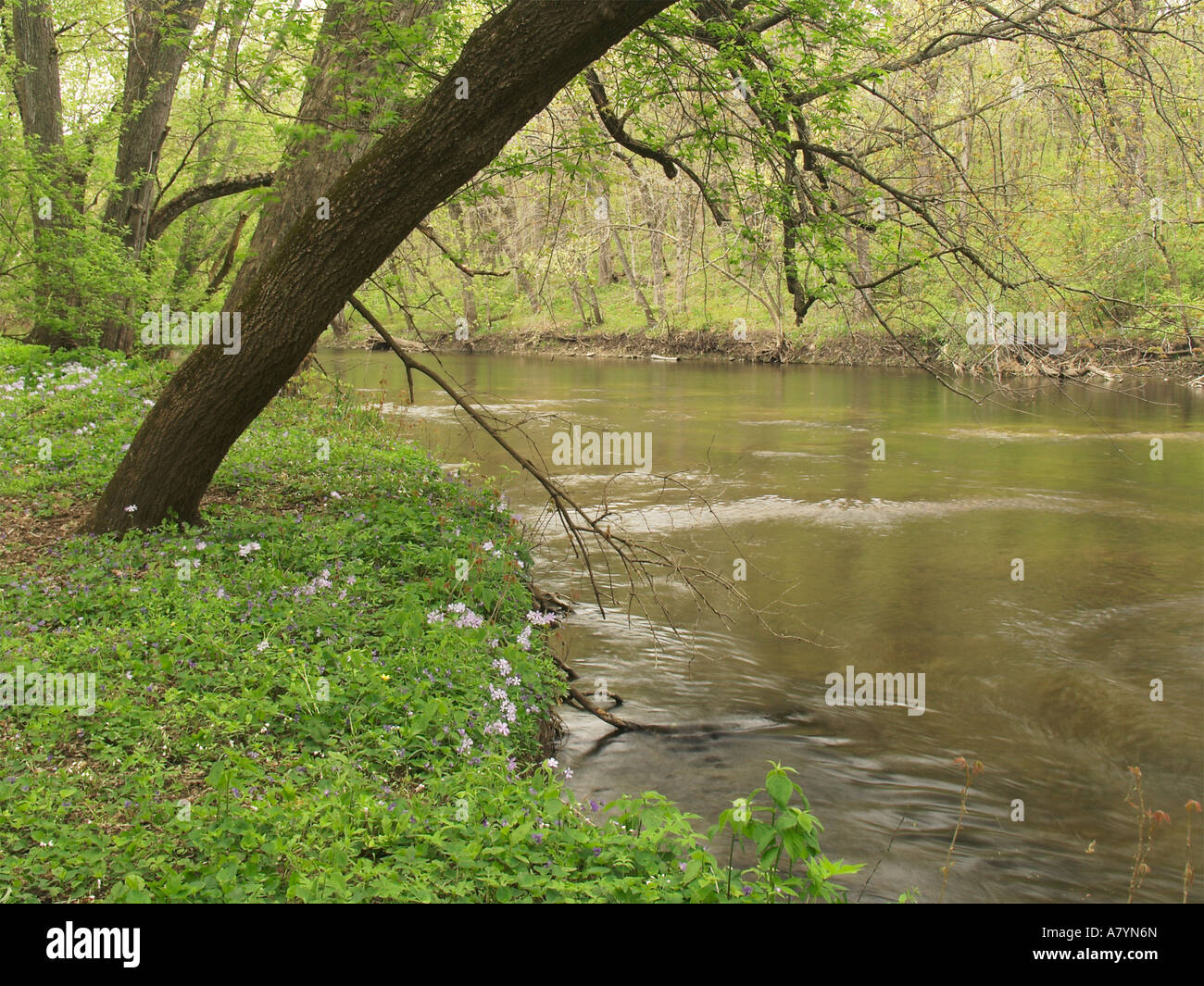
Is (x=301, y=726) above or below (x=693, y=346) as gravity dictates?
below

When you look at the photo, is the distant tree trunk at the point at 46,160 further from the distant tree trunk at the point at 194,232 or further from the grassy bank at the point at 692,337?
the grassy bank at the point at 692,337

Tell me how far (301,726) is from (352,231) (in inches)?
122

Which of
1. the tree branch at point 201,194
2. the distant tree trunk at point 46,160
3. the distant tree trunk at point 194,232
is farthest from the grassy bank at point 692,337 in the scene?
the distant tree trunk at point 46,160

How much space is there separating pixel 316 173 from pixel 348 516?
3848 mm

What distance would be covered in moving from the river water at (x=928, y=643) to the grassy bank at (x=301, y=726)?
1.07 meters

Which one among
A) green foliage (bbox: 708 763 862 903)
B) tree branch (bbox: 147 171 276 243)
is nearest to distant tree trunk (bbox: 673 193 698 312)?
tree branch (bbox: 147 171 276 243)

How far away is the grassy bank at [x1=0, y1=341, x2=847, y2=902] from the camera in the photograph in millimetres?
3127

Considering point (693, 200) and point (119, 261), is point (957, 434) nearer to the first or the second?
point (693, 200)

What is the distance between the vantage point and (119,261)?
1201 centimetres

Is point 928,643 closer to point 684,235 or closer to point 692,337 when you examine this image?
point 684,235

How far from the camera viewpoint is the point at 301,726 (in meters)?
4.22

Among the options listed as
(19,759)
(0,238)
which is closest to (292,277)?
(19,759)

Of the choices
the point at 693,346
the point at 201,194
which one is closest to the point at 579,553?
the point at 201,194

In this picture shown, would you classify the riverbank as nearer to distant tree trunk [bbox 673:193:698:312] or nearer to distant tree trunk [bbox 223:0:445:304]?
distant tree trunk [bbox 673:193:698:312]
